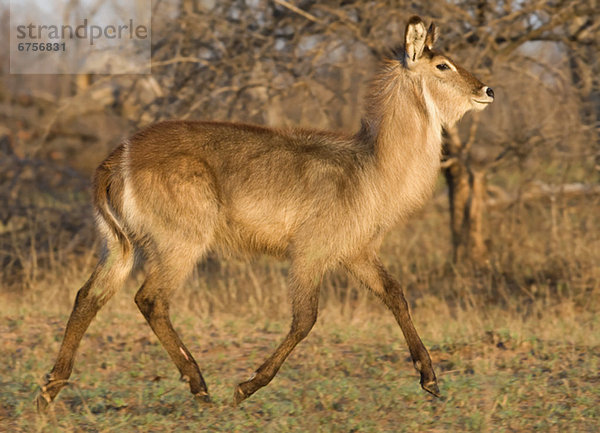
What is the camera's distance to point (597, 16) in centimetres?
720

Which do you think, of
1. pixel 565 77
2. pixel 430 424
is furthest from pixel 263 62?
pixel 430 424

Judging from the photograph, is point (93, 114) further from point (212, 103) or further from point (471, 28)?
point (471, 28)

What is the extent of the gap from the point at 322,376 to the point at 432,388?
721 millimetres

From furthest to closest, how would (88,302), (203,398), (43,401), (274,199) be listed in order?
(274,199)
(88,302)
(203,398)
(43,401)

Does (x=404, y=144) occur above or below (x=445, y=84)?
below

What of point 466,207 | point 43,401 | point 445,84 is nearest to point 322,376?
point 43,401

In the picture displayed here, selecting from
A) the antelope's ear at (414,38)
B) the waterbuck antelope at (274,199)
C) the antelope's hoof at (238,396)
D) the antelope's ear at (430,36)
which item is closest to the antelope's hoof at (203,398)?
the waterbuck antelope at (274,199)

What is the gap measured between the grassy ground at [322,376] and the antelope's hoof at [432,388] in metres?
0.05

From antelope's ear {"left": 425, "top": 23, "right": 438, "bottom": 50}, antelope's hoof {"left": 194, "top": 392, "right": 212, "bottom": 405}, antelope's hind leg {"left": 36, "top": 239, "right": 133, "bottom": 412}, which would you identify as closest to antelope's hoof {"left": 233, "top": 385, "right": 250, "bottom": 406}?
antelope's hoof {"left": 194, "top": 392, "right": 212, "bottom": 405}

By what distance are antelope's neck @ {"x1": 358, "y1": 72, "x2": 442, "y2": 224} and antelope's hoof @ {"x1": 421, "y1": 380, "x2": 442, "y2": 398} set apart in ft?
2.99

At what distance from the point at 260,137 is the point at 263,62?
2.88 metres

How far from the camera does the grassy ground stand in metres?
3.85

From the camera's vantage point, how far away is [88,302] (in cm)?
430

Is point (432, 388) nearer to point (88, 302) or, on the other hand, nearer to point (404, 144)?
point (404, 144)
